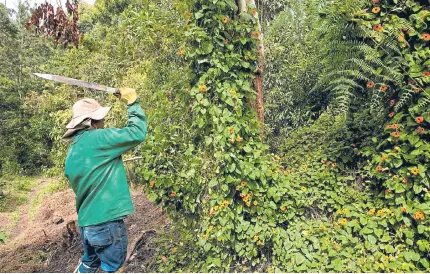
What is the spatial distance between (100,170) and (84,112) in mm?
463

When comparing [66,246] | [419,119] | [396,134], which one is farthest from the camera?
[66,246]

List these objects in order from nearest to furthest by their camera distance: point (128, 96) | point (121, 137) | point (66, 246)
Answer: point (121, 137), point (128, 96), point (66, 246)

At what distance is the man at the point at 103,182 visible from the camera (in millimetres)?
2459

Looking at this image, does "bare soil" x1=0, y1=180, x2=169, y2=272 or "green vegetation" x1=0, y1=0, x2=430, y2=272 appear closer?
"green vegetation" x1=0, y1=0, x2=430, y2=272

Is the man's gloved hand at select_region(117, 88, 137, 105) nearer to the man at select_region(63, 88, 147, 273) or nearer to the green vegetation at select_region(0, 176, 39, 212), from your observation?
the man at select_region(63, 88, 147, 273)

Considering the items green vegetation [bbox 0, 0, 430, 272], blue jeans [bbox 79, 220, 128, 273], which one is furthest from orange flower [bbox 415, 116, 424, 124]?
blue jeans [bbox 79, 220, 128, 273]

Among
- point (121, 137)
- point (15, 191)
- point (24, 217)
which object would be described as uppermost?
point (121, 137)

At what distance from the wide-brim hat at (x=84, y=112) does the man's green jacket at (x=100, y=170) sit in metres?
0.12

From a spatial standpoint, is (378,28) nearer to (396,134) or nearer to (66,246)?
(396,134)

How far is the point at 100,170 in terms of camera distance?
2.49 meters

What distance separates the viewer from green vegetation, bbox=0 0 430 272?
2.77 metres

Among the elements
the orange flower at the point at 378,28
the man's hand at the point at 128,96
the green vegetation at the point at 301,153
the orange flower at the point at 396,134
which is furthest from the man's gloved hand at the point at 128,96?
the orange flower at the point at 396,134

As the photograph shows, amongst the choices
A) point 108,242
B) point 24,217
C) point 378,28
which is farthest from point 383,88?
point 24,217

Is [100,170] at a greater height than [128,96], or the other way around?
[128,96]
